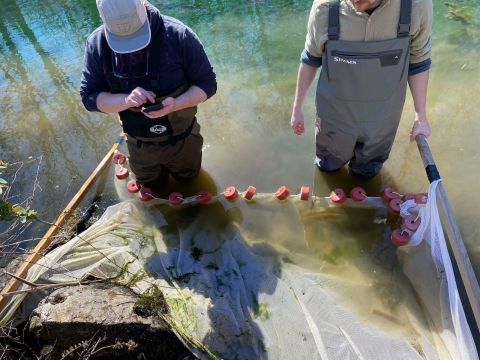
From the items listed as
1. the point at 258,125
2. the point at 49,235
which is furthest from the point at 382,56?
the point at 49,235

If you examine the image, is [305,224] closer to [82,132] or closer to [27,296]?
[27,296]

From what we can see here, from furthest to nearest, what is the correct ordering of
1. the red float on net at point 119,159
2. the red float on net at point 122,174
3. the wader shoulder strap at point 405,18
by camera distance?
the red float on net at point 119,159, the red float on net at point 122,174, the wader shoulder strap at point 405,18

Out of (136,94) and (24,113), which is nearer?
(136,94)

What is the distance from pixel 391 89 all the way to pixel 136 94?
1697mm

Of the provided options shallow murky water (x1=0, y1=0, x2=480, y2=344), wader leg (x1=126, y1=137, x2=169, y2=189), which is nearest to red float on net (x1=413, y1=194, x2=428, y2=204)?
shallow murky water (x1=0, y1=0, x2=480, y2=344)

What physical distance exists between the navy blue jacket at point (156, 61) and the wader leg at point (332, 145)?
1.03 m

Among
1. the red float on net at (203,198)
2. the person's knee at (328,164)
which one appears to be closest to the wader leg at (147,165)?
the red float on net at (203,198)

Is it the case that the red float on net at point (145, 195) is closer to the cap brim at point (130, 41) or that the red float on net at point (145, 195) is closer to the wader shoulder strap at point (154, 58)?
the wader shoulder strap at point (154, 58)

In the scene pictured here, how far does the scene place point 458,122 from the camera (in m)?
3.87

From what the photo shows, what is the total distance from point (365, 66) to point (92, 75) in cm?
185

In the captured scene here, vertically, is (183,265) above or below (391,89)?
below

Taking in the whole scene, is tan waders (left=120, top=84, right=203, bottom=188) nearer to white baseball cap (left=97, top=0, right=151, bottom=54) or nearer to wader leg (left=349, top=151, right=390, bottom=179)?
white baseball cap (left=97, top=0, right=151, bottom=54)

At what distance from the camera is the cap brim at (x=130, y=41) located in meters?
2.24

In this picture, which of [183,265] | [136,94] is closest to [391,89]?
[136,94]
